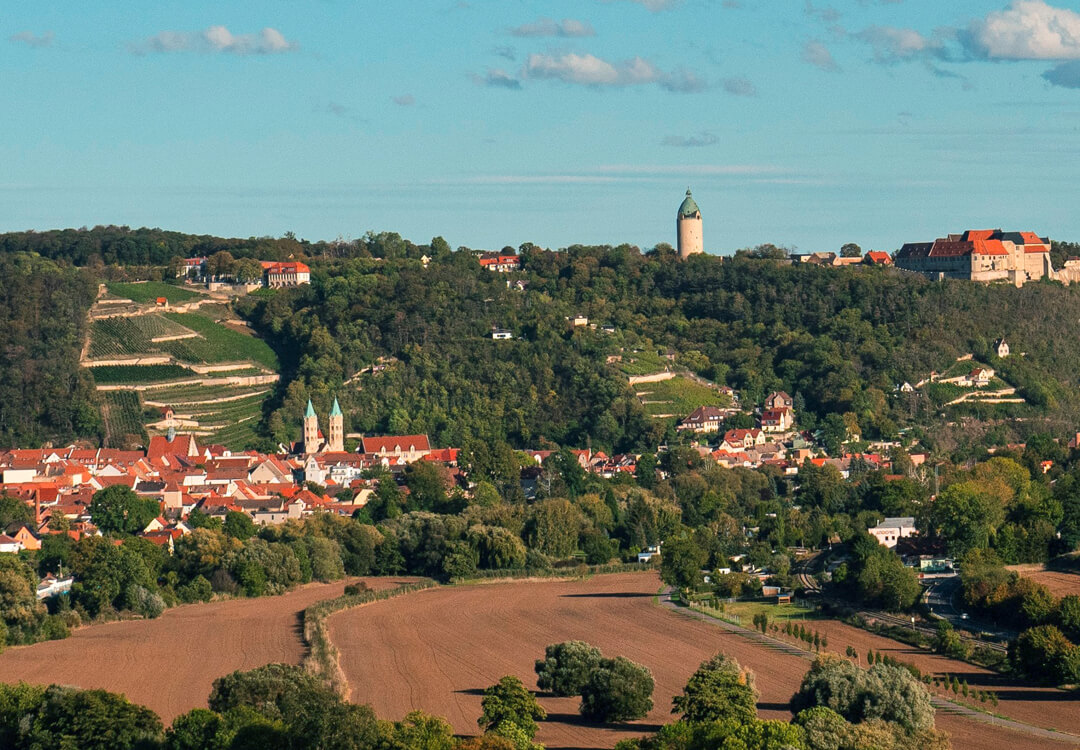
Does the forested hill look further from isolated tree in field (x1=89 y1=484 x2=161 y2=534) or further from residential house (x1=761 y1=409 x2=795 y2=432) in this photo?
isolated tree in field (x1=89 y1=484 x2=161 y2=534)

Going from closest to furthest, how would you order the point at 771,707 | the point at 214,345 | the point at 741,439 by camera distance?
the point at 771,707
the point at 741,439
the point at 214,345

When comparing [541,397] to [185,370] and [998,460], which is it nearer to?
[185,370]

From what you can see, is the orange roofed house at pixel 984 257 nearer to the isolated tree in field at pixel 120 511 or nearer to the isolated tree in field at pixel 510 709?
the isolated tree in field at pixel 120 511

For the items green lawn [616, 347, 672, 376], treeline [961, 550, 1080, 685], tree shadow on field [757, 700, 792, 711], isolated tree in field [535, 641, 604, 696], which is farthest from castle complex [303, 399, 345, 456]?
tree shadow on field [757, 700, 792, 711]

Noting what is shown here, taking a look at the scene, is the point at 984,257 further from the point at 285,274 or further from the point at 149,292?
the point at 149,292

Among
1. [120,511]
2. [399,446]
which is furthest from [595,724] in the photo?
[399,446]

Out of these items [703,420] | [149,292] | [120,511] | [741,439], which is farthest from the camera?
[149,292]
